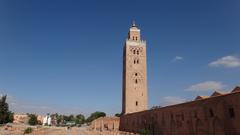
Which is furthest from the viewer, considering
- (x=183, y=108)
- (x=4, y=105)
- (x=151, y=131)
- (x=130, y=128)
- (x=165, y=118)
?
(x=4, y=105)

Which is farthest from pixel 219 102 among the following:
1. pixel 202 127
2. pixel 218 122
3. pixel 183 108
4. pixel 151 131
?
pixel 151 131

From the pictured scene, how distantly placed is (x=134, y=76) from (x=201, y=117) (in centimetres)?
1990

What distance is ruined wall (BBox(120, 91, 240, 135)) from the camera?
986 cm

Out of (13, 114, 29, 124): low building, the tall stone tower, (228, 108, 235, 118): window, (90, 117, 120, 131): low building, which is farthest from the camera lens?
(13, 114, 29, 124): low building

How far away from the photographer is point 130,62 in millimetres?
32469

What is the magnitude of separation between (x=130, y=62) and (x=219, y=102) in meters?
22.0

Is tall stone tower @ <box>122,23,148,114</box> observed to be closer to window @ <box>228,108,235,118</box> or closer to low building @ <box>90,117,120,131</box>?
low building @ <box>90,117,120,131</box>

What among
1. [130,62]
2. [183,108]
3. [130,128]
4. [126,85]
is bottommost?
[130,128]

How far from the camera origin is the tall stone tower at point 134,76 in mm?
30906

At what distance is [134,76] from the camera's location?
31.9 meters

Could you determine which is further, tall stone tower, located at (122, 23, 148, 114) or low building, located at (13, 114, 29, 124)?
low building, located at (13, 114, 29, 124)

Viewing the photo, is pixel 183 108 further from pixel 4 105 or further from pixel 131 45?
pixel 4 105

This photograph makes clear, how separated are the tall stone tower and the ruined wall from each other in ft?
34.1

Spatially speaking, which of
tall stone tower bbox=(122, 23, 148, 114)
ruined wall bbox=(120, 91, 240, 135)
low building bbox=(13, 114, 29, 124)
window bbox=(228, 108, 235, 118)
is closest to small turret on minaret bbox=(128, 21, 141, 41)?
tall stone tower bbox=(122, 23, 148, 114)
